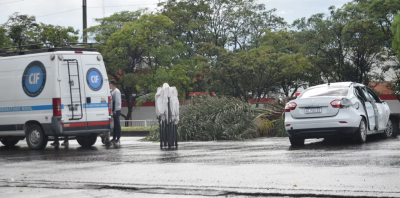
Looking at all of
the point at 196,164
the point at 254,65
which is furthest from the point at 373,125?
the point at 254,65

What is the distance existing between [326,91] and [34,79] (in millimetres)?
7363

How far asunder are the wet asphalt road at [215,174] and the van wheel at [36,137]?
2.72 meters

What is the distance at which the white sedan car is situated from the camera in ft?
45.7

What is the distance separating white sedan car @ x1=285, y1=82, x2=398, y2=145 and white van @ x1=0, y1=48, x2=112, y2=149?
515 cm

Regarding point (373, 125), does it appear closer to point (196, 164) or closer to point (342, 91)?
point (342, 91)

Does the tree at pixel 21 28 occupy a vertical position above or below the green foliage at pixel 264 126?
above

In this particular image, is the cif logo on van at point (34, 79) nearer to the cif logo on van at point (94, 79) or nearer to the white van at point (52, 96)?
the white van at point (52, 96)

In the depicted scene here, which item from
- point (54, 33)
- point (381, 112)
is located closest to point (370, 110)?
point (381, 112)

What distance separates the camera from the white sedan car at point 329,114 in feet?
45.7

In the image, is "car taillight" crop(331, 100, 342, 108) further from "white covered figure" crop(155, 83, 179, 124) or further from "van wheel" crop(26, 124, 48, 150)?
"van wheel" crop(26, 124, 48, 150)

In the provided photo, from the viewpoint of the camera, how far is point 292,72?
36.7 m

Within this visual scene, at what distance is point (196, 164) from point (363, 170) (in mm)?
3025

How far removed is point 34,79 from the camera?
15.5 m

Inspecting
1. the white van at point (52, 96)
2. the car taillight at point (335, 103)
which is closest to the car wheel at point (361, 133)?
the car taillight at point (335, 103)
